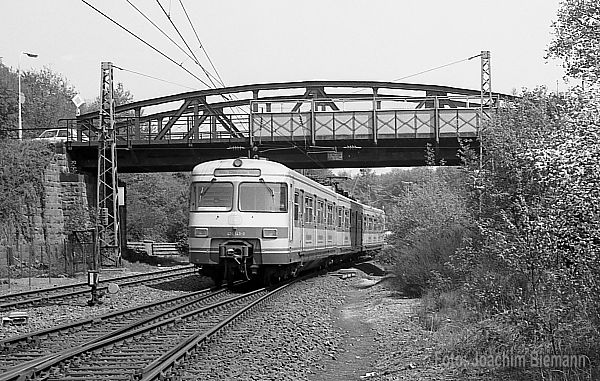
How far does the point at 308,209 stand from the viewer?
20922mm

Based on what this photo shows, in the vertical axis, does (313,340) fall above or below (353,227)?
below

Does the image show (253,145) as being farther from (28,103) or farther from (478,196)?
(28,103)

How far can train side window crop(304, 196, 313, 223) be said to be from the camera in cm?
2047

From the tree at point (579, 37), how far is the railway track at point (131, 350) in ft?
18.2

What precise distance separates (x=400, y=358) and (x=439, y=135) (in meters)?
22.7

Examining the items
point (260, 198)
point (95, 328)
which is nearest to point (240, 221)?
point (260, 198)

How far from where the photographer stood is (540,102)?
11.2m

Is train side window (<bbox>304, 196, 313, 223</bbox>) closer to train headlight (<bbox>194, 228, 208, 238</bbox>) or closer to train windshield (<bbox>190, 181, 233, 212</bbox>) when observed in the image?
train windshield (<bbox>190, 181, 233, 212</bbox>)

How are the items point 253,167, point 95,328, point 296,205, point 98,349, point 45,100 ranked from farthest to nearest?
point 45,100 → point 296,205 → point 253,167 → point 95,328 → point 98,349

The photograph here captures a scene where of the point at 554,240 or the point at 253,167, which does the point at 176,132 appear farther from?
the point at 554,240

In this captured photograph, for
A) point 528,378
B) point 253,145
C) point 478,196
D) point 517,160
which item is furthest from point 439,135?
point 528,378

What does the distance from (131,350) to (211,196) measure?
8320mm

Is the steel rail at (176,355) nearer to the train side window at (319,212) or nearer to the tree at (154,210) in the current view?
the train side window at (319,212)

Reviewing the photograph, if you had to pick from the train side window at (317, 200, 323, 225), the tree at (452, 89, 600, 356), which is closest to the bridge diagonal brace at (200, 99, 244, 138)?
the train side window at (317, 200, 323, 225)
